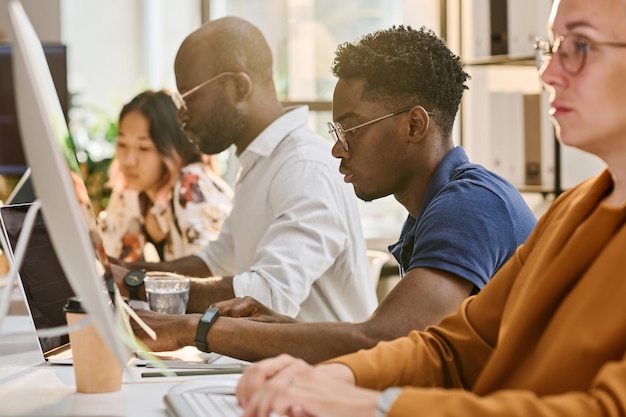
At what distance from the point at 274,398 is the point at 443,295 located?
522 millimetres

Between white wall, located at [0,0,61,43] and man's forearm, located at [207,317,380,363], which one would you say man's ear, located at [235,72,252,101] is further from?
white wall, located at [0,0,61,43]

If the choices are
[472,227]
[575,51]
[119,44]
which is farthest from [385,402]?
[119,44]

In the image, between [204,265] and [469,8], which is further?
[469,8]

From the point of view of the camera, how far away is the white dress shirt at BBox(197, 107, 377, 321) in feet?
6.75

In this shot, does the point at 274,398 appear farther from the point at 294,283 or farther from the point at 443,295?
the point at 294,283

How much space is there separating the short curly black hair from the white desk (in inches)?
23.9

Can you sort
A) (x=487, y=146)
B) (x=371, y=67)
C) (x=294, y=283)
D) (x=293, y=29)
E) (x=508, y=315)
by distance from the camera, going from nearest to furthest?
(x=508, y=315)
(x=371, y=67)
(x=294, y=283)
(x=487, y=146)
(x=293, y=29)

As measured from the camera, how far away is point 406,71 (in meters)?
1.76

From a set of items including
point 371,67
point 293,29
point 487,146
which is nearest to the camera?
point 371,67

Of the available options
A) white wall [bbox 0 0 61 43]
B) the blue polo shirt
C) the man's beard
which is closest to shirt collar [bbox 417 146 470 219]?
the blue polo shirt

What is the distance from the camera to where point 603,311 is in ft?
3.06

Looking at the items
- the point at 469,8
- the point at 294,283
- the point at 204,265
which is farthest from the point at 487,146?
the point at 294,283

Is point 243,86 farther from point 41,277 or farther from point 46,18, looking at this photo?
point 46,18

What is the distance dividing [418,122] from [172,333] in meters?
0.61
